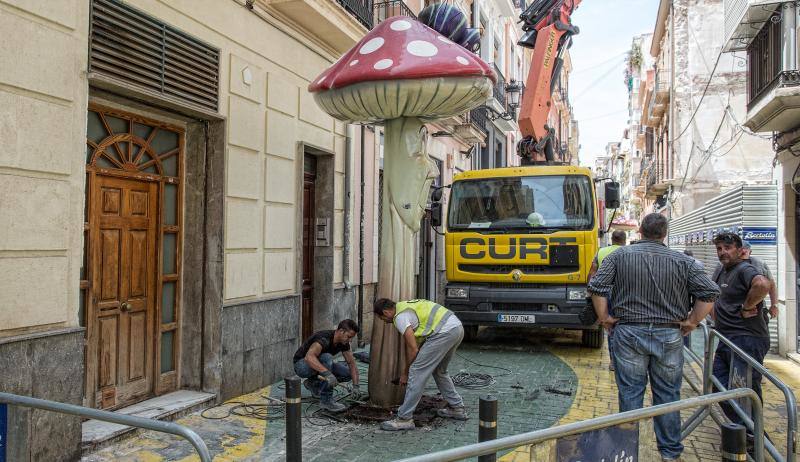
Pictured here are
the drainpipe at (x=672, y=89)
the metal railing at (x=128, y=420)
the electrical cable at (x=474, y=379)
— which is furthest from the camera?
the drainpipe at (x=672, y=89)

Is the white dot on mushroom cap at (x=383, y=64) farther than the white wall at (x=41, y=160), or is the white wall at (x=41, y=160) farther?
the white dot on mushroom cap at (x=383, y=64)

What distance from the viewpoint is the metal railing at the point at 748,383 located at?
3.56m

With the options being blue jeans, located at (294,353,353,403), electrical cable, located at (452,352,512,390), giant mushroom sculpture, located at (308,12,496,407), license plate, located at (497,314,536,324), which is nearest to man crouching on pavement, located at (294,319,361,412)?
blue jeans, located at (294,353,353,403)

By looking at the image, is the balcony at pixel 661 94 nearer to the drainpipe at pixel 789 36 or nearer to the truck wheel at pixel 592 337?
the drainpipe at pixel 789 36

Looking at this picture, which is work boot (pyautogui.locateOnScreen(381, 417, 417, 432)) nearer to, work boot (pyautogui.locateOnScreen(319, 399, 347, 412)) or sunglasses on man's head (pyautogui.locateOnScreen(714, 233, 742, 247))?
work boot (pyautogui.locateOnScreen(319, 399, 347, 412))

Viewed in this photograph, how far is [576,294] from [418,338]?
392cm

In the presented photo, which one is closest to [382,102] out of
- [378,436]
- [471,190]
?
[378,436]

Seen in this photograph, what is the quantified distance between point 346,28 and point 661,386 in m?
5.86

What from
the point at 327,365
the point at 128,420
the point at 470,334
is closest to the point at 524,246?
the point at 470,334

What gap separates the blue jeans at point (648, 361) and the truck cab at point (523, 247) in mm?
4011

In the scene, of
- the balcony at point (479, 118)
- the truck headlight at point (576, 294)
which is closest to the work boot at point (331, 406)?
the truck headlight at point (576, 294)

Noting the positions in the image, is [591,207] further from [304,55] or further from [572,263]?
[304,55]

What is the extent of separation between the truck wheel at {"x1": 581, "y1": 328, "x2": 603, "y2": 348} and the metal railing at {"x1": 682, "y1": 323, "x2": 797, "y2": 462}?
2351 millimetres

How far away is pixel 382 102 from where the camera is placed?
17.1 feet
